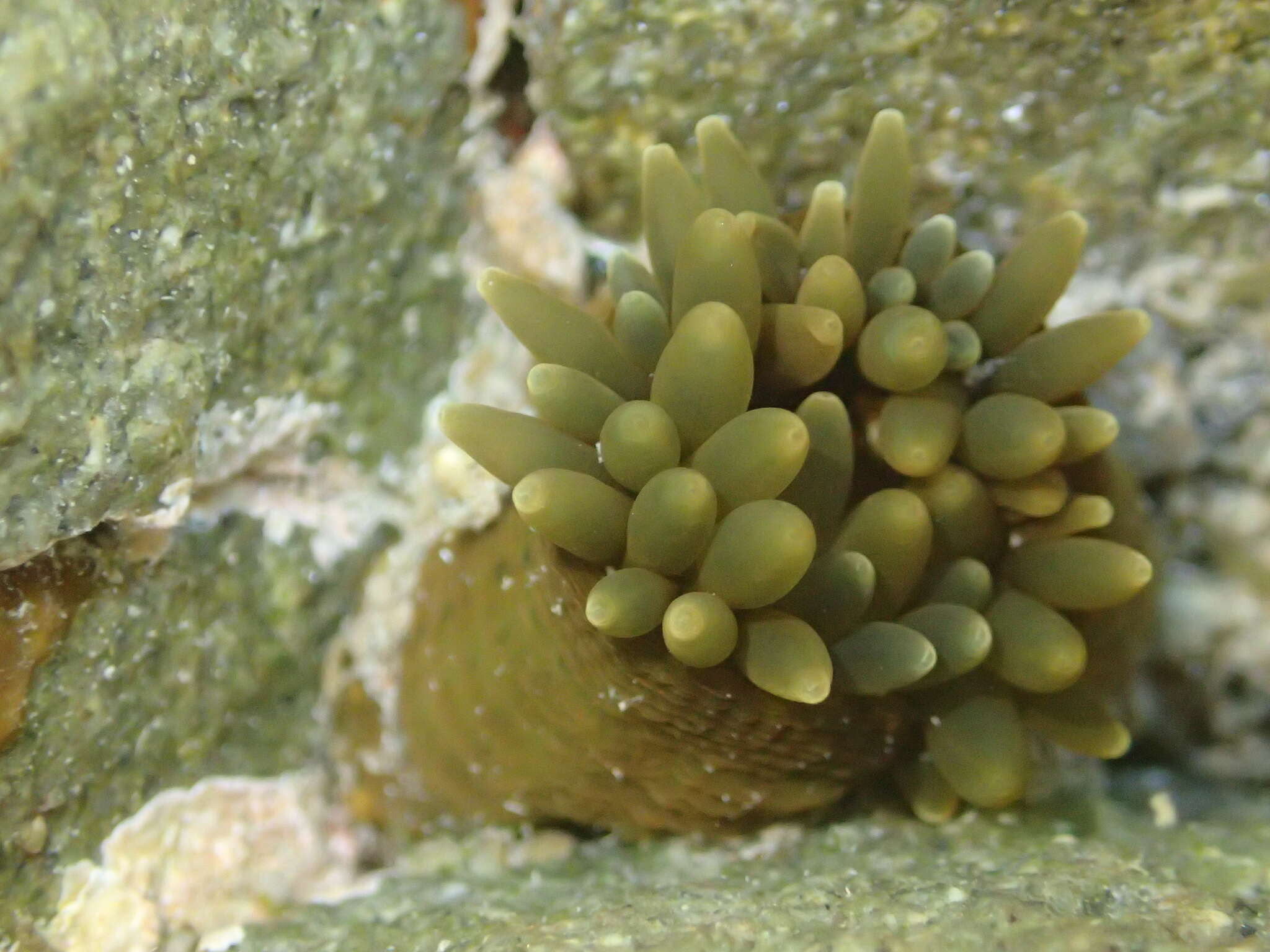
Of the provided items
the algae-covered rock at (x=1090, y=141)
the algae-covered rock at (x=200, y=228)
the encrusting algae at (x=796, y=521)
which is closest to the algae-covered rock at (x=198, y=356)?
the algae-covered rock at (x=200, y=228)

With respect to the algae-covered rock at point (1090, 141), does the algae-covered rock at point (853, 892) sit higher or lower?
lower

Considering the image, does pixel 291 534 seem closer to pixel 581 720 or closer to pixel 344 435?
pixel 344 435

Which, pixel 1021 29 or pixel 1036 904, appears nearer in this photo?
pixel 1036 904

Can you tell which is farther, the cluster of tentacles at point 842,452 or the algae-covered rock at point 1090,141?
the algae-covered rock at point 1090,141

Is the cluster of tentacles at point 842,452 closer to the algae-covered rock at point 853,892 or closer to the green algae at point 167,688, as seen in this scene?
the algae-covered rock at point 853,892

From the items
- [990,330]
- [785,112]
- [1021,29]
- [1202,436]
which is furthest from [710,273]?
[1202,436]

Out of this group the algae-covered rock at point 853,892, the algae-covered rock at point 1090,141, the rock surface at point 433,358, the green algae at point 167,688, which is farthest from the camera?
the algae-covered rock at point 1090,141

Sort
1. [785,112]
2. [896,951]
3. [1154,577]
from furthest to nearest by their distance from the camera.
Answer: [785,112]
[1154,577]
[896,951]

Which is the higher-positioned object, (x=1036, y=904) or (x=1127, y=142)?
(x=1127, y=142)

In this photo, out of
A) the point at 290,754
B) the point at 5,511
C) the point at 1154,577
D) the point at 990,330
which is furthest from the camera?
the point at 290,754
